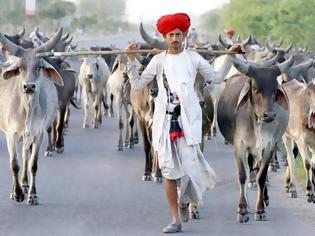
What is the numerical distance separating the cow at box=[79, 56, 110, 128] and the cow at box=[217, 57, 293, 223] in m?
10.6

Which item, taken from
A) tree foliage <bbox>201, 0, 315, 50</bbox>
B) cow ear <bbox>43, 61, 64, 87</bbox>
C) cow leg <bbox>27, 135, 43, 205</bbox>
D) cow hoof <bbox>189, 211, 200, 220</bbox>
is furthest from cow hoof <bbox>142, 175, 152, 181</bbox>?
tree foliage <bbox>201, 0, 315, 50</bbox>

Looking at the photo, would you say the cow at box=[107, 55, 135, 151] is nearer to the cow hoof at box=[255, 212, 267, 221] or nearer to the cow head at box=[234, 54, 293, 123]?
the cow head at box=[234, 54, 293, 123]

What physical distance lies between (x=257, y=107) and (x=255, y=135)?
368 mm

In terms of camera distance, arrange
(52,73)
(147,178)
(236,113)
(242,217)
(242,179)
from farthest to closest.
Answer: (147,178) → (52,73) → (236,113) → (242,179) → (242,217)

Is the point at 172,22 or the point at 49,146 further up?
the point at 172,22

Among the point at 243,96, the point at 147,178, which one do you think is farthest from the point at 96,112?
the point at 243,96

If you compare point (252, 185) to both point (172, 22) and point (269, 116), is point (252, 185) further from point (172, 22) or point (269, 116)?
point (172, 22)

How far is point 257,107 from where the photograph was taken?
12039 millimetres

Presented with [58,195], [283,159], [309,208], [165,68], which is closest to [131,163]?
[283,159]

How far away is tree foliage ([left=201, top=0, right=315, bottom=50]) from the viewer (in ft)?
132

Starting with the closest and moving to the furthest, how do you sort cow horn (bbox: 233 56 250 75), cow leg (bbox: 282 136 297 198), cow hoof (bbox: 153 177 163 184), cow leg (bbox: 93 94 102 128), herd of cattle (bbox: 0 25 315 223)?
cow horn (bbox: 233 56 250 75) < herd of cattle (bbox: 0 25 315 223) < cow leg (bbox: 282 136 297 198) < cow hoof (bbox: 153 177 163 184) < cow leg (bbox: 93 94 102 128)

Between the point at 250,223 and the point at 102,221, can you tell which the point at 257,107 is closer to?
the point at 250,223

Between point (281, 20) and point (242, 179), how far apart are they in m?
31.6

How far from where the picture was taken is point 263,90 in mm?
11969
